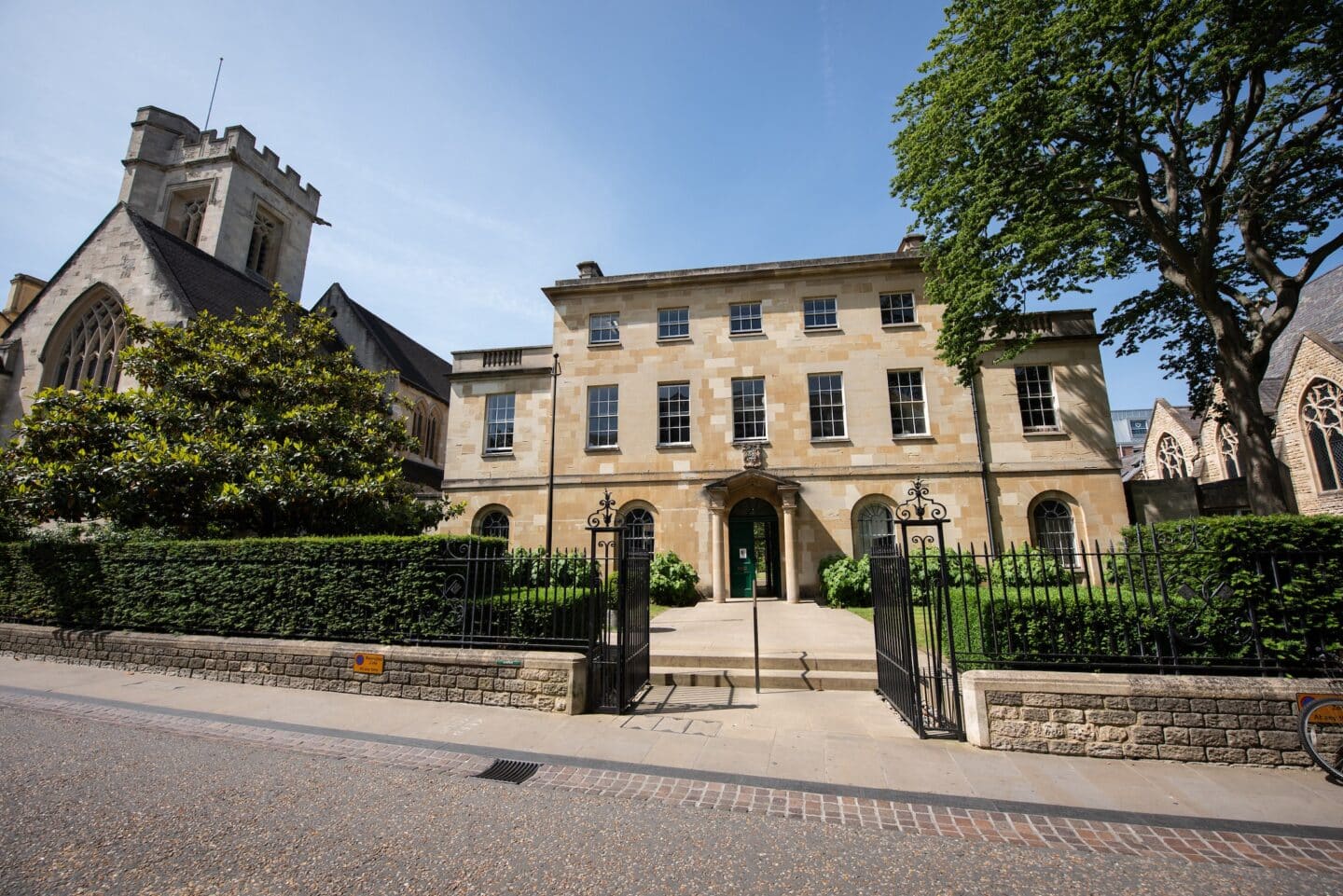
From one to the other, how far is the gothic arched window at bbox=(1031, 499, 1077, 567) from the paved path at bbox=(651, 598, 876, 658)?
24.2 feet

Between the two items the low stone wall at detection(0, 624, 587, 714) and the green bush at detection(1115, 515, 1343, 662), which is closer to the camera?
the green bush at detection(1115, 515, 1343, 662)

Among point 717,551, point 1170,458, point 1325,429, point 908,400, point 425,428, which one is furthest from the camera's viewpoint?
point 1170,458

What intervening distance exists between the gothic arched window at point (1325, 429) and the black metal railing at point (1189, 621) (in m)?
26.7

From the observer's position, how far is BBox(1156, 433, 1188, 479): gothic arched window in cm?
3634

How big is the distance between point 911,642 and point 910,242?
56.9 ft

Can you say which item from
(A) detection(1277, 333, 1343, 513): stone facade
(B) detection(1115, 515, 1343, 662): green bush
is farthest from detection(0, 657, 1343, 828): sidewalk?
(A) detection(1277, 333, 1343, 513): stone facade

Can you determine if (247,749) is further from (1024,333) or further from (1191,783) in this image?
(1024,333)

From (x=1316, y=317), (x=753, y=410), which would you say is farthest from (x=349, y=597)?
(x=1316, y=317)

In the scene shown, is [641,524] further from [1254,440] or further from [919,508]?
[1254,440]

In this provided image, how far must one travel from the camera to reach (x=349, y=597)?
8016 millimetres

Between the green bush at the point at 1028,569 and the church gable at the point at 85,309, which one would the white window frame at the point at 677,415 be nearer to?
the green bush at the point at 1028,569

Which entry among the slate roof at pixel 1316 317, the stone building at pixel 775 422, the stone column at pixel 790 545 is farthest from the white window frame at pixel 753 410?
the slate roof at pixel 1316 317

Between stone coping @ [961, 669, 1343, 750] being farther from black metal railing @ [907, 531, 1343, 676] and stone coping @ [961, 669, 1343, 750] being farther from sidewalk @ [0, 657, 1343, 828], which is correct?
sidewalk @ [0, 657, 1343, 828]

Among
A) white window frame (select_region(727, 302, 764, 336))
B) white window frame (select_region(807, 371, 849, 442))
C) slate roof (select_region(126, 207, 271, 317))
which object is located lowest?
white window frame (select_region(807, 371, 849, 442))
